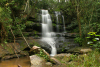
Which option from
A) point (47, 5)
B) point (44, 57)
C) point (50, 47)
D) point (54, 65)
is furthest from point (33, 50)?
point (47, 5)

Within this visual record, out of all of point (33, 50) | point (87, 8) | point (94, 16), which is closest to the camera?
point (33, 50)

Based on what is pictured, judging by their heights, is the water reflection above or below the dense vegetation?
below

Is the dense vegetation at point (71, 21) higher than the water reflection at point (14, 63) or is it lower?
higher

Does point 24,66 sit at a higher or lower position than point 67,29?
lower

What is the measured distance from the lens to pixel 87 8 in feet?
32.7

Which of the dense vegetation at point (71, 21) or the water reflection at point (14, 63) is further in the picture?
the water reflection at point (14, 63)

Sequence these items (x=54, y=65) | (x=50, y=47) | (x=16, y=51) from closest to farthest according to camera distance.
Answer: (x=54, y=65)
(x=16, y=51)
(x=50, y=47)

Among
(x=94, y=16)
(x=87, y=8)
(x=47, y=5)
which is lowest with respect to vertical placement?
(x=94, y=16)

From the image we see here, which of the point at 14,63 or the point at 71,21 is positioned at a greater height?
the point at 71,21

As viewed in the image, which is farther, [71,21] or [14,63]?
[71,21]

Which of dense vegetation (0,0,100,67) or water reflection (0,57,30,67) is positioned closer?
dense vegetation (0,0,100,67)

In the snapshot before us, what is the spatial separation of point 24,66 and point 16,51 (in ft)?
9.15

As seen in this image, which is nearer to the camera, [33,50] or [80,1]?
[33,50]

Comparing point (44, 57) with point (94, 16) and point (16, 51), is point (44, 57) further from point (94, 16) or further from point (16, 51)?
point (94, 16)
